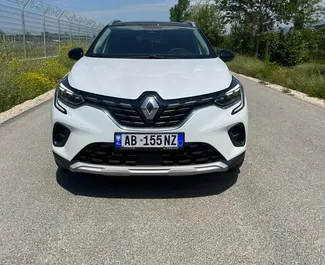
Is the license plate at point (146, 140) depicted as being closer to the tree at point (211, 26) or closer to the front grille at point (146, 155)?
the front grille at point (146, 155)

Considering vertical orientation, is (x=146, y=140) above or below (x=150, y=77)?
below

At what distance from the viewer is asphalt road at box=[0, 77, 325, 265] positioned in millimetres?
2436

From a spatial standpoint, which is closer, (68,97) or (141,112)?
(141,112)

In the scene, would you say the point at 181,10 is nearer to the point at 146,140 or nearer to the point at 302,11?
the point at 302,11

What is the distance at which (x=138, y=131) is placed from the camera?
9.51ft

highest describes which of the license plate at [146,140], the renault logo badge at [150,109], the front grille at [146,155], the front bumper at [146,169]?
the renault logo badge at [150,109]

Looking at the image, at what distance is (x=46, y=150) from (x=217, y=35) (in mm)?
39590

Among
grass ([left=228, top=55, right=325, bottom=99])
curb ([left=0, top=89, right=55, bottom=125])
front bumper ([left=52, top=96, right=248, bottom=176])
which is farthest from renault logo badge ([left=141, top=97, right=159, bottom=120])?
grass ([left=228, top=55, right=325, bottom=99])

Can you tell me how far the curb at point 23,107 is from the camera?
22.6 feet

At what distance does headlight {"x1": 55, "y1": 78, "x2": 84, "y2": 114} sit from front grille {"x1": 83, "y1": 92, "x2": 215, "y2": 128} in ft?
0.74

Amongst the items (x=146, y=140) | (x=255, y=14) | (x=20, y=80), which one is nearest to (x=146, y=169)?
(x=146, y=140)

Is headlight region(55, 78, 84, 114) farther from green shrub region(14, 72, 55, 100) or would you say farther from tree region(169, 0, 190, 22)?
tree region(169, 0, 190, 22)

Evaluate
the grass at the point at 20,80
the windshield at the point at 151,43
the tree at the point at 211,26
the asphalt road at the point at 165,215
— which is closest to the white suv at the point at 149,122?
the asphalt road at the point at 165,215

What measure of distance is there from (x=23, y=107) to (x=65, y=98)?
5250 mm
